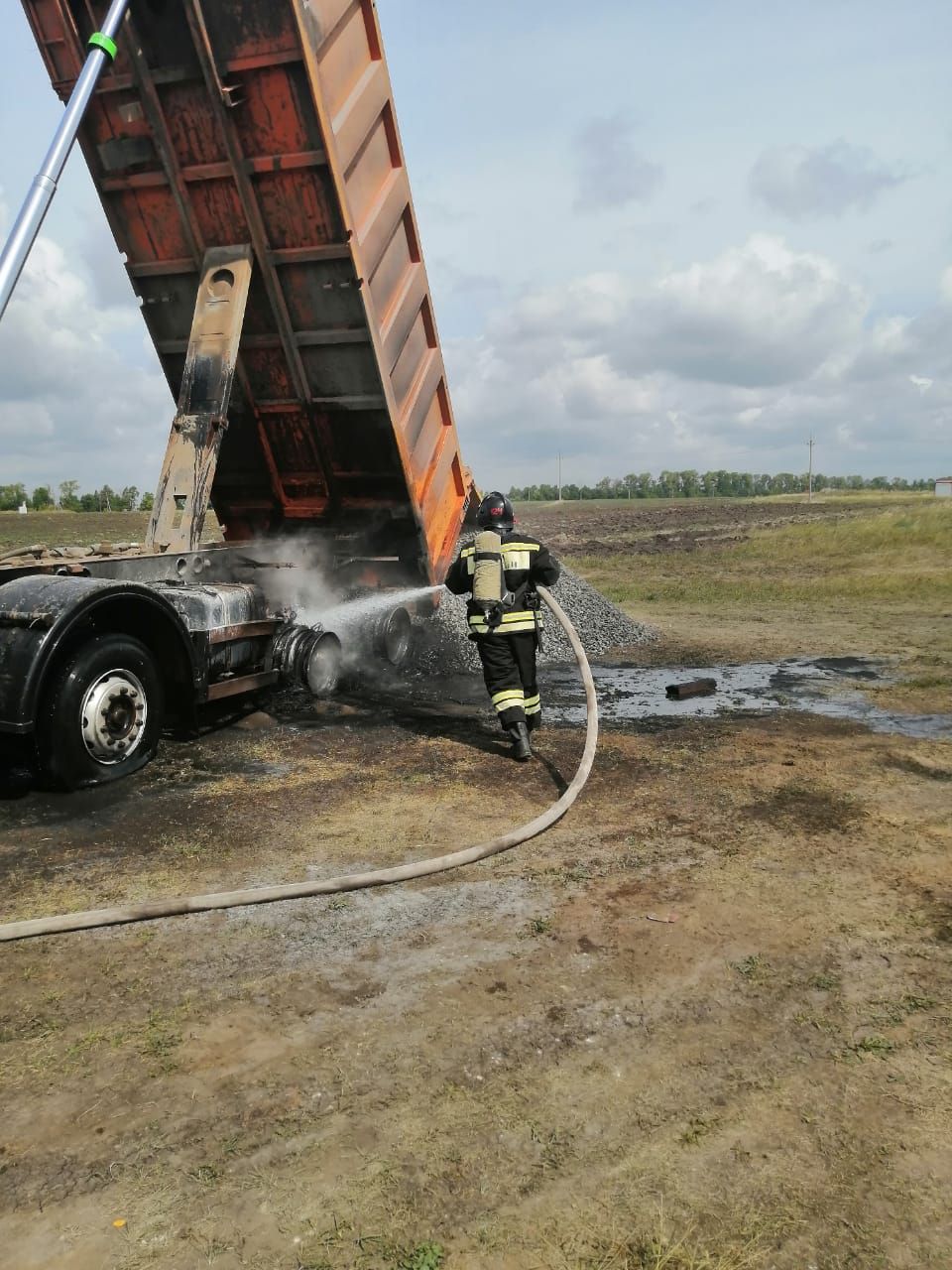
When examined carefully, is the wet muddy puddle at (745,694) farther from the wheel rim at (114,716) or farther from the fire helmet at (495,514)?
the wheel rim at (114,716)

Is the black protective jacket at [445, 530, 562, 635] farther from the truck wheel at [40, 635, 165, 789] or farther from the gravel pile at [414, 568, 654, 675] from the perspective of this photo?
the gravel pile at [414, 568, 654, 675]

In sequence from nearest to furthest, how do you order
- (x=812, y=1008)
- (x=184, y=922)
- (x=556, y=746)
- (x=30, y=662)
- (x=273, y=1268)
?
(x=273, y=1268), (x=812, y=1008), (x=184, y=922), (x=30, y=662), (x=556, y=746)

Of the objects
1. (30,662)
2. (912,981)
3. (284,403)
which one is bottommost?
(912,981)

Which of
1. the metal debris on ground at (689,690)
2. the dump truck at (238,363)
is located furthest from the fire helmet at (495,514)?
the metal debris on ground at (689,690)

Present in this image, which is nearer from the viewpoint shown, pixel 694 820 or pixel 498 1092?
pixel 498 1092

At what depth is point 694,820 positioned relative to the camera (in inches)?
176

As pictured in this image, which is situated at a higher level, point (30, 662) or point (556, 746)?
point (30, 662)

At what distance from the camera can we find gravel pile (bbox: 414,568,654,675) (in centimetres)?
912

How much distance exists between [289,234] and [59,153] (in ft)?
5.06

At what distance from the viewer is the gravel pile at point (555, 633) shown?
9125 millimetres

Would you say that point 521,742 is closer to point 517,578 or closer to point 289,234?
point 517,578

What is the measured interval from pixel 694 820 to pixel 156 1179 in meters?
3.07

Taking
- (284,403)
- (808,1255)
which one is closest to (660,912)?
(808,1255)

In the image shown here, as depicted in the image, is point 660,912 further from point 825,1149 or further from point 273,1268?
point 273,1268
